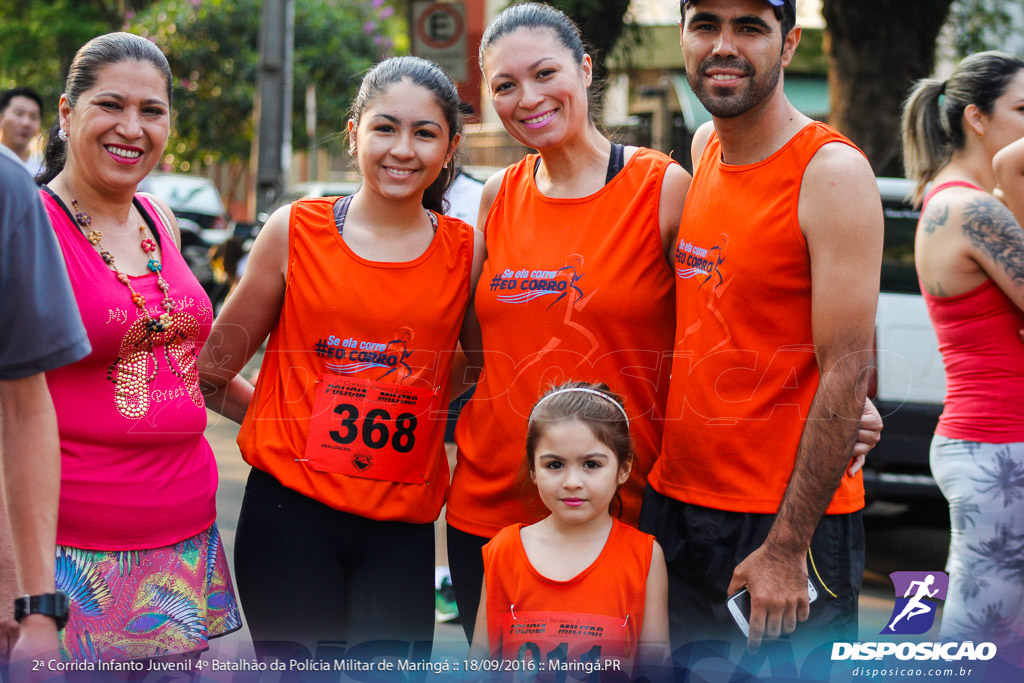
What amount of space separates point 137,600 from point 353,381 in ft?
2.42

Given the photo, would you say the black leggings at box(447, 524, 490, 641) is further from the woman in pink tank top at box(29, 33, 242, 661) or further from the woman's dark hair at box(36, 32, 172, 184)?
the woman's dark hair at box(36, 32, 172, 184)

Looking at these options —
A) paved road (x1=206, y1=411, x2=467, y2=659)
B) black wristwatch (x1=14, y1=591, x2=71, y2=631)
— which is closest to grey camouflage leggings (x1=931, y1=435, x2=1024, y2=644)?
paved road (x1=206, y1=411, x2=467, y2=659)

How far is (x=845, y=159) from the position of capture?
235 cm

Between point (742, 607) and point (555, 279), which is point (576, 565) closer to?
point (742, 607)

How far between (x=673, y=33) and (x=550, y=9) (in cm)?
1510

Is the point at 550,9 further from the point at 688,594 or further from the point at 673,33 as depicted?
the point at 673,33

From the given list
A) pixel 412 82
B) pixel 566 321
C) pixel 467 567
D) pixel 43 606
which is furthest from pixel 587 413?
pixel 43 606

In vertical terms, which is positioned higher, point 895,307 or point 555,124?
point 555,124

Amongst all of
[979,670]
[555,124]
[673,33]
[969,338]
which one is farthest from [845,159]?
[673,33]

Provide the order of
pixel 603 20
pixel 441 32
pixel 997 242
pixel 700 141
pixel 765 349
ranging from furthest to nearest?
pixel 603 20
pixel 441 32
pixel 997 242
pixel 700 141
pixel 765 349

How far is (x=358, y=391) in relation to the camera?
2734mm

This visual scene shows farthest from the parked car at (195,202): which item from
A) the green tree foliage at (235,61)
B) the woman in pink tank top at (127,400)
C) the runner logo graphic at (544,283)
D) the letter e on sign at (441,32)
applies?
the runner logo graphic at (544,283)

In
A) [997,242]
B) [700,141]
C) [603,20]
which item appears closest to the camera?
[700,141]

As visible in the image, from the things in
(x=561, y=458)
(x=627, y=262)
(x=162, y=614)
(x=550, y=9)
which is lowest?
(x=162, y=614)
